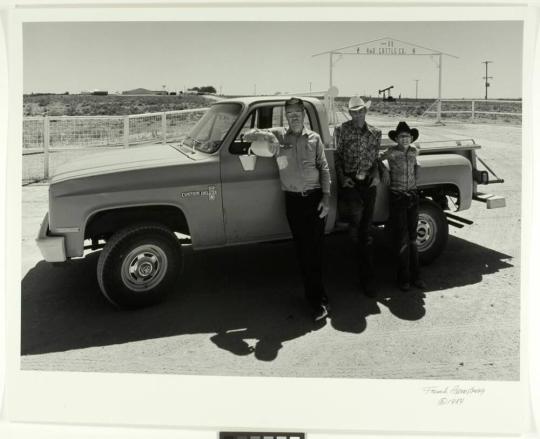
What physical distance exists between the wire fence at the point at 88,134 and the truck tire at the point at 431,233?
5260 mm

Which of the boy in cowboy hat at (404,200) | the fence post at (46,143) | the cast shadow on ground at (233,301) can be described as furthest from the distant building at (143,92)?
the fence post at (46,143)

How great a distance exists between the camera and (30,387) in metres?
3.98

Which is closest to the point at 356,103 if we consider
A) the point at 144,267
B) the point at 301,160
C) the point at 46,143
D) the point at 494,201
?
the point at 301,160

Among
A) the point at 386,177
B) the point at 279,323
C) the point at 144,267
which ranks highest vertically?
the point at 386,177

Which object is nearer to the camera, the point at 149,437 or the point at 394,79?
the point at 149,437

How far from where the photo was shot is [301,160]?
436 centimetres

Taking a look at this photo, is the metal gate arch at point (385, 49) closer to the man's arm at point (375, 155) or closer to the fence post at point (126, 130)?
the man's arm at point (375, 155)

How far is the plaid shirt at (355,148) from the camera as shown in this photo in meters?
4.75

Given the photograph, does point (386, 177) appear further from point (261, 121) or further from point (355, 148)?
point (261, 121)

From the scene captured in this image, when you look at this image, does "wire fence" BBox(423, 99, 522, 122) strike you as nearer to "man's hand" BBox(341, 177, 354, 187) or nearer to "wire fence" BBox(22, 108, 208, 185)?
"man's hand" BBox(341, 177, 354, 187)

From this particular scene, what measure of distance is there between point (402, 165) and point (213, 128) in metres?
1.82

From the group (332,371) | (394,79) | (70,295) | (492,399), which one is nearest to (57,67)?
(70,295)
